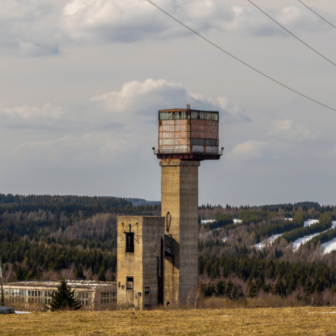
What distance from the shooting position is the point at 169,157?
8994cm

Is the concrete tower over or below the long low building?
over

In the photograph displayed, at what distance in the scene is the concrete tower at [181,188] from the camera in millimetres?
88188

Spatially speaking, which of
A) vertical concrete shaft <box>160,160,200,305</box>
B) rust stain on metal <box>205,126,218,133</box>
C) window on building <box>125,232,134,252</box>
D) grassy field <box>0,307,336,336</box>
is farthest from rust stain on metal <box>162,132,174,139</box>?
grassy field <box>0,307,336,336</box>

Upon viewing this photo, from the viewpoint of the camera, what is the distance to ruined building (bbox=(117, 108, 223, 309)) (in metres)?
82.1

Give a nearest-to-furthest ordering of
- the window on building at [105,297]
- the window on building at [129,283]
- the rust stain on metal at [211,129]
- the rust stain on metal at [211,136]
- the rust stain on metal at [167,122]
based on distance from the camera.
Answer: the window on building at [129,283], the rust stain on metal at [167,122], the rust stain on metal at [211,136], the rust stain on metal at [211,129], the window on building at [105,297]

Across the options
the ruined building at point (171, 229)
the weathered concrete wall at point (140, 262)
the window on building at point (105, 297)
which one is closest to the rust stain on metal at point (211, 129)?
the ruined building at point (171, 229)

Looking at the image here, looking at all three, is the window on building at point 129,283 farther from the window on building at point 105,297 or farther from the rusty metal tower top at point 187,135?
the window on building at point 105,297

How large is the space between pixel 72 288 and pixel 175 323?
72167mm

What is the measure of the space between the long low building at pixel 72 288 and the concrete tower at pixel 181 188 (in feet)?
55.0

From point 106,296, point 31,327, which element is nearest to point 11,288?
point 106,296

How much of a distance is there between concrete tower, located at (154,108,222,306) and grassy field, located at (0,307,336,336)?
144 feet

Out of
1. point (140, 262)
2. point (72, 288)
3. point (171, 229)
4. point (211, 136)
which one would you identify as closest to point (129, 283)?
point (140, 262)

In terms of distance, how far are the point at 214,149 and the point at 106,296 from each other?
34.2m

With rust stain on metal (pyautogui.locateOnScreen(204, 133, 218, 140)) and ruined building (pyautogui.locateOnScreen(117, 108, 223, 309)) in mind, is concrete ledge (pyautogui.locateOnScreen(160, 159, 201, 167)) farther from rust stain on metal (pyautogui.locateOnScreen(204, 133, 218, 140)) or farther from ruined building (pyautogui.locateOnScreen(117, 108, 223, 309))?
rust stain on metal (pyautogui.locateOnScreen(204, 133, 218, 140))
